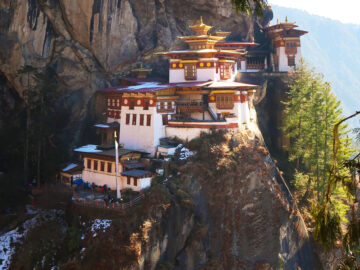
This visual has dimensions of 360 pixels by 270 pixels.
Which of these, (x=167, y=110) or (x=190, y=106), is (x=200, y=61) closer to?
(x=190, y=106)

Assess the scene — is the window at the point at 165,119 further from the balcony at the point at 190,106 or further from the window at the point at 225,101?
the window at the point at 225,101

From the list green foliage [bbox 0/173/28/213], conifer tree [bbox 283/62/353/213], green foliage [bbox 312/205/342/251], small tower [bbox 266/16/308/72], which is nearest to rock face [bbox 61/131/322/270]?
conifer tree [bbox 283/62/353/213]

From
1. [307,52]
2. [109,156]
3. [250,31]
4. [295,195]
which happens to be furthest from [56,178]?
[307,52]

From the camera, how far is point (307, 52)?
600ft

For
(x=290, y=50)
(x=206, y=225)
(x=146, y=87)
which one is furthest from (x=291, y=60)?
(x=206, y=225)

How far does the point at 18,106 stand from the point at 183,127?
15.7 meters

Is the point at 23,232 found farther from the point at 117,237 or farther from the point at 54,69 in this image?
the point at 54,69

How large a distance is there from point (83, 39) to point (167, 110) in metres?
11.4

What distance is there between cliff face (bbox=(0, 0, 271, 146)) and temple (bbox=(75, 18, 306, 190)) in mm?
2339

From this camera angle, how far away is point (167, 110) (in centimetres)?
3672

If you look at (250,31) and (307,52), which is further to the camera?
(307,52)

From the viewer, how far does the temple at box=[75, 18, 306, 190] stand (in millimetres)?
33750

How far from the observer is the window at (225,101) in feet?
122

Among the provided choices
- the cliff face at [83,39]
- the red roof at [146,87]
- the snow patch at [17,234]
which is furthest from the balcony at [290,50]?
the snow patch at [17,234]
